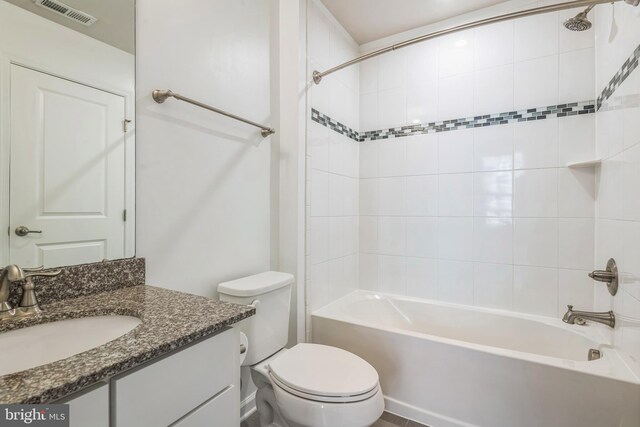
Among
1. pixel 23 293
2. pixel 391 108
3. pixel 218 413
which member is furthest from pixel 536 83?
pixel 23 293

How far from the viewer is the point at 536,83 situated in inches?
76.4

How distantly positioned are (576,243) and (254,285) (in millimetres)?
1933

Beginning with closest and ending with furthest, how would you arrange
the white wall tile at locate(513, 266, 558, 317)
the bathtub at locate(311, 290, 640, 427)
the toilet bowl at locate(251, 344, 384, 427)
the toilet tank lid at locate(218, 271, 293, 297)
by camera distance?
the toilet bowl at locate(251, 344, 384, 427) < the bathtub at locate(311, 290, 640, 427) < the toilet tank lid at locate(218, 271, 293, 297) < the white wall tile at locate(513, 266, 558, 317)

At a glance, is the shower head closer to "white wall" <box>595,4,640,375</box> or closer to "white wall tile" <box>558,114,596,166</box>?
"white wall" <box>595,4,640,375</box>

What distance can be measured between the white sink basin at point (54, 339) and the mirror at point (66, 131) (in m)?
0.24

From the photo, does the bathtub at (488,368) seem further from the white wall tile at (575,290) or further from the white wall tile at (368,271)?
the white wall tile at (368,271)

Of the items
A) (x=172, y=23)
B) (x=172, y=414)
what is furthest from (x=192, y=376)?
(x=172, y=23)

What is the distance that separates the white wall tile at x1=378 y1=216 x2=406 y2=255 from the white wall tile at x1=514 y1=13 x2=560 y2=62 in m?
1.36

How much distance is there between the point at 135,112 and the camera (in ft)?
3.84

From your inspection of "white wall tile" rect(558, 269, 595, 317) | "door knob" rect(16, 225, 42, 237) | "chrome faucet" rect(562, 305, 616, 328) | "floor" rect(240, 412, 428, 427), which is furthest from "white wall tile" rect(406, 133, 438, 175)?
"door knob" rect(16, 225, 42, 237)

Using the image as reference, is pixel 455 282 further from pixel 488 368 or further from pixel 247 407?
pixel 247 407

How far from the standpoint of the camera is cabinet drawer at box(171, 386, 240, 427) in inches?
29.5

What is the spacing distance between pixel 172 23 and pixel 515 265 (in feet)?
7.77

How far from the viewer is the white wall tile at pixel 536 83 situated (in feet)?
6.22
